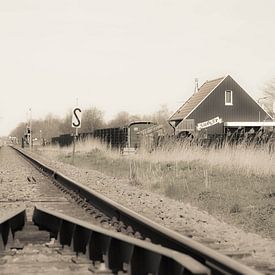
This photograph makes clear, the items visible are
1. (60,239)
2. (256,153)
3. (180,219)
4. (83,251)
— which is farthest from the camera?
(256,153)

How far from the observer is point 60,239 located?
6.89 meters

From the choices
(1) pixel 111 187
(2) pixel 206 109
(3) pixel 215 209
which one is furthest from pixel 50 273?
(2) pixel 206 109

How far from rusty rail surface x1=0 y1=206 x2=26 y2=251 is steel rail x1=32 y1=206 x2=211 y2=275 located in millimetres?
536

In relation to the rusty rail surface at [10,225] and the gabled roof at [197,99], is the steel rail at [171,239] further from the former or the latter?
the gabled roof at [197,99]

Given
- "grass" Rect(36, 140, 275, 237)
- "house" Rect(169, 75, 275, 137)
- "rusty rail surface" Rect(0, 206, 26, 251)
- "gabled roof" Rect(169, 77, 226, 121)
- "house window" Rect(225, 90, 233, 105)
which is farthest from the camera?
"house window" Rect(225, 90, 233, 105)

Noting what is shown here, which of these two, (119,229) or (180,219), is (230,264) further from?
(180,219)

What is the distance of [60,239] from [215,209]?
4819 mm

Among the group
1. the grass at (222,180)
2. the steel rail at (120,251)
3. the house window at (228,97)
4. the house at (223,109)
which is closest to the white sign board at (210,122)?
the house at (223,109)

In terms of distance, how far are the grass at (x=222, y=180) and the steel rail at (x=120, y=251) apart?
311 cm

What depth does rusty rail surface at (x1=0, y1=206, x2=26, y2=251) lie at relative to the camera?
6.61 metres

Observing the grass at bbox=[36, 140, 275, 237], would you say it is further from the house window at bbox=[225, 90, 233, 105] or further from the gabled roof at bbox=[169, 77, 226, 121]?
the house window at bbox=[225, 90, 233, 105]

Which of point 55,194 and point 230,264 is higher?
point 230,264

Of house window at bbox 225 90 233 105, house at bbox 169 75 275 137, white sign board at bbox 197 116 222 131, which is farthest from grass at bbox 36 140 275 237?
house window at bbox 225 90 233 105

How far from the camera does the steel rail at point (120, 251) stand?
167 inches
